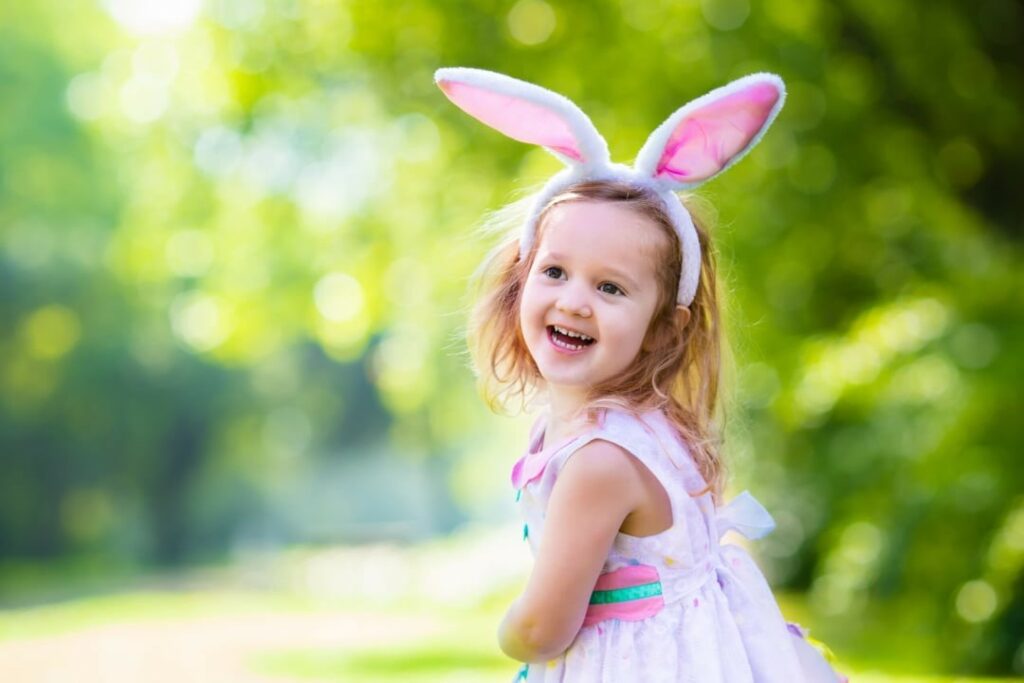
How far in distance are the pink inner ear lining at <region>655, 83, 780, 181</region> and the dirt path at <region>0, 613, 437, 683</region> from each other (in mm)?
6634

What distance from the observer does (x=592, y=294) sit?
225cm

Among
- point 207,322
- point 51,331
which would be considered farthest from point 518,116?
point 51,331

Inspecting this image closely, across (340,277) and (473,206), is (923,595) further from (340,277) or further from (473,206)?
(340,277)

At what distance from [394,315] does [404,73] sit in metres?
2.89

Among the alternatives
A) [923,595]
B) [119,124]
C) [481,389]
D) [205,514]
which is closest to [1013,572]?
[923,595]

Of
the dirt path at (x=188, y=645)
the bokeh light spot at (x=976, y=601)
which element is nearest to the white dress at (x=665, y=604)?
the bokeh light spot at (x=976, y=601)

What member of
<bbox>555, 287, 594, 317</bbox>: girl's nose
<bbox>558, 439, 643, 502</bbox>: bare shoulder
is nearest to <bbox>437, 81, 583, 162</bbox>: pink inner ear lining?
<bbox>555, 287, 594, 317</bbox>: girl's nose

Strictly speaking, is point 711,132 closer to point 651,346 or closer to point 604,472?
point 651,346

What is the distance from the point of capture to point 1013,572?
21.4 feet

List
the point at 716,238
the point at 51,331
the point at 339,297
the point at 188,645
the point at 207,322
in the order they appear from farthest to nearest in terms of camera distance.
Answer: the point at 51,331
the point at 207,322
the point at 339,297
the point at 188,645
the point at 716,238

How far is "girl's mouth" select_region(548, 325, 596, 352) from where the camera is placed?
7.45ft

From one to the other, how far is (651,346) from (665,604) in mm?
421

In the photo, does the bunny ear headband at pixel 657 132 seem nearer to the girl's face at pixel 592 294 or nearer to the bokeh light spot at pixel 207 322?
the girl's face at pixel 592 294

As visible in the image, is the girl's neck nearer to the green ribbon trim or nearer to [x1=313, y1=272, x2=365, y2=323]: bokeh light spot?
the green ribbon trim
